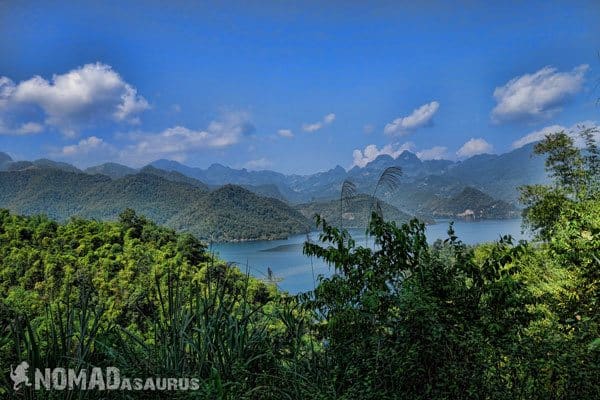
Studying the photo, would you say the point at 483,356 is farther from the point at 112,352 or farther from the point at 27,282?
the point at 27,282

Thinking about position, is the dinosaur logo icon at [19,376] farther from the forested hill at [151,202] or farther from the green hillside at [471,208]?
the green hillside at [471,208]

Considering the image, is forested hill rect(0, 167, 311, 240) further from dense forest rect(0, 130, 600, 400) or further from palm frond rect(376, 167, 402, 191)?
dense forest rect(0, 130, 600, 400)

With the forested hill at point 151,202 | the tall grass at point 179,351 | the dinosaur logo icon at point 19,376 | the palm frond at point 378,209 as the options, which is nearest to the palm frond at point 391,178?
the palm frond at point 378,209

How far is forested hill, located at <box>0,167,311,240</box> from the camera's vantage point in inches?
2746

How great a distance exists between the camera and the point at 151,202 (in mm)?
88812

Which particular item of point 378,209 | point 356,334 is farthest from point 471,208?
point 356,334

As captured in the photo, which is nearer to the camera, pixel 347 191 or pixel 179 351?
pixel 179 351

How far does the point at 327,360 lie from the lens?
6.43ft

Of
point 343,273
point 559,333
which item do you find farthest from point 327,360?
point 559,333

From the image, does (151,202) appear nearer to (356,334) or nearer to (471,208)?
(471,208)

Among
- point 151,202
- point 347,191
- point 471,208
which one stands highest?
point 151,202

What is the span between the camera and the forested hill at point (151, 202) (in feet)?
229

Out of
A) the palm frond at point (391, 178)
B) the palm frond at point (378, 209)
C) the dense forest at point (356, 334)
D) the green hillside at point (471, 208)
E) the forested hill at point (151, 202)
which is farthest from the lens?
the green hillside at point (471, 208)

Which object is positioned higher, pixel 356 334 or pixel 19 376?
pixel 19 376
